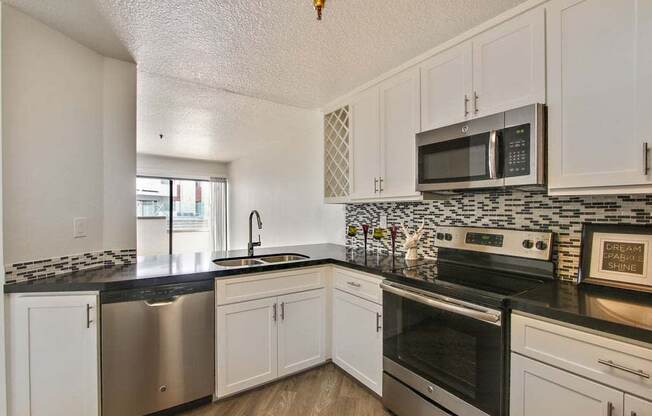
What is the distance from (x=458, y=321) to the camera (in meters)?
1.40

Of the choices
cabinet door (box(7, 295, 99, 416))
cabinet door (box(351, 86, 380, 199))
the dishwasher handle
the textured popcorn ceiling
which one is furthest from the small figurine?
the textured popcorn ceiling

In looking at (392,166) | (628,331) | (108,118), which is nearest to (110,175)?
(108,118)

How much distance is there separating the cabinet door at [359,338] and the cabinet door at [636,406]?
43.4 inches

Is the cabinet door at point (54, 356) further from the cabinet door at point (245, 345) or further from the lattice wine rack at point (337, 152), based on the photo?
the lattice wine rack at point (337, 152)

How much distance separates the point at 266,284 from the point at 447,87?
174 cm

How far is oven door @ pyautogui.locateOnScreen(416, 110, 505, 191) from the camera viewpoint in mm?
1509

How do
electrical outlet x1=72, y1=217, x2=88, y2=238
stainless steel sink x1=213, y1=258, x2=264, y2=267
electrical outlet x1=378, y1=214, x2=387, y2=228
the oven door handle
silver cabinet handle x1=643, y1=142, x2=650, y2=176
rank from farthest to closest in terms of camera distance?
electrical outlet x1=378, y1=214, x2=387, y2=228, stainless steel sink x1=213, y1=258, x2=264, y2=267, electrical outlet x1=72, y1=217, x2=88, y2=238, the oven door handle, silver cabinet handle x1=643, y1=142, x2=650, y2=176

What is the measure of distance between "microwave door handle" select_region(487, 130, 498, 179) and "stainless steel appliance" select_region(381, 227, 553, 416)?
1.45 ft

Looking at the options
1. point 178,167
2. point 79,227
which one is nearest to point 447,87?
point 79,227

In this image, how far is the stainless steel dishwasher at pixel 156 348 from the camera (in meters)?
1.60

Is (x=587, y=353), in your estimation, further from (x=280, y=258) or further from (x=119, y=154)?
(x=119, y=154)

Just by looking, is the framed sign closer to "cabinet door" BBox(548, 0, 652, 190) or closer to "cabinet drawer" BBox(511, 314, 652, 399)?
"cabinet door" BBox(548, 0, 652, 190)

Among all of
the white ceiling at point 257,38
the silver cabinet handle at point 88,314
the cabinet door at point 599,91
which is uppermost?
the white ceiling at point 257,38

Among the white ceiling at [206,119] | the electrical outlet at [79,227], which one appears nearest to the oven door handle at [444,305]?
the electrical outlet at [79,227]
